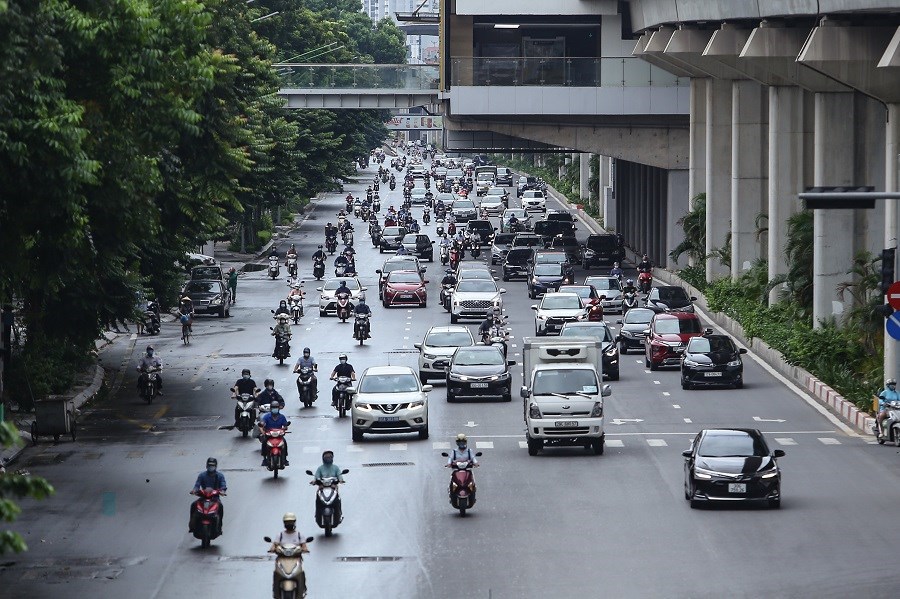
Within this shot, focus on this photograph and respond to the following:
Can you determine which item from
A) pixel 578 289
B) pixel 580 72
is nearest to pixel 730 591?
pixel 578 289

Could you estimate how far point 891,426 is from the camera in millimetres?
35375

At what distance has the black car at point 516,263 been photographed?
82.1m

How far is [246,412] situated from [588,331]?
13181mm

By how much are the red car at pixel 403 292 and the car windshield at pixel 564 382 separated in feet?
115

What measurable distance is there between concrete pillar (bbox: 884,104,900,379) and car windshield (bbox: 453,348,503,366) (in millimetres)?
9232

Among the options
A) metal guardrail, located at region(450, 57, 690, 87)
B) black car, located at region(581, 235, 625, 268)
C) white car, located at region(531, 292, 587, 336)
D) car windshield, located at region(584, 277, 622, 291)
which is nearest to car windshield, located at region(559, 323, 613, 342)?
white car, located at region(531, 292, 587, 336)

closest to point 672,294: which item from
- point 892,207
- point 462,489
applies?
point 892,207

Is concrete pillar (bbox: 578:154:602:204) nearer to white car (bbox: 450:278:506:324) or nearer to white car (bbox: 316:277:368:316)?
white car (bbox: 316:277:368:316)

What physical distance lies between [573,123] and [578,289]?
26418 mm

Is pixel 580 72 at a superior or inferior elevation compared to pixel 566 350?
superior

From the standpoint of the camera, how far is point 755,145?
65375 millimetres

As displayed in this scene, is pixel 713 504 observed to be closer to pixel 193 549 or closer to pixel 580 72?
pixel 193 549

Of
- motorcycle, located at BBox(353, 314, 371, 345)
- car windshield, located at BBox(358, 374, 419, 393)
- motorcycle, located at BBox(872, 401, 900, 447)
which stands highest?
car windshield, located at BBox(358, 374, 419, 393)

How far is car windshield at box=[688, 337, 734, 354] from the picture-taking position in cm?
4566
